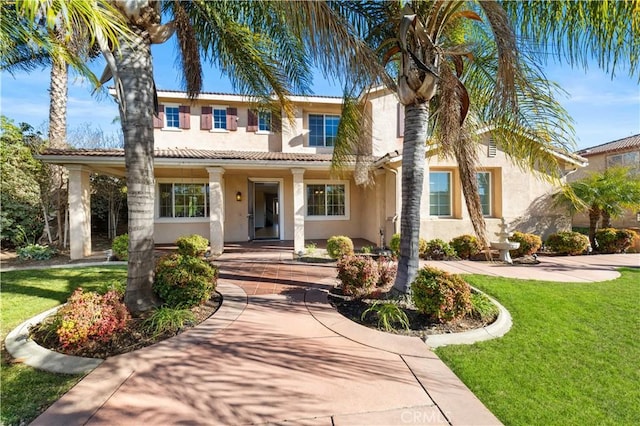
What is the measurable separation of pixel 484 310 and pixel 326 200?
32.9 feet

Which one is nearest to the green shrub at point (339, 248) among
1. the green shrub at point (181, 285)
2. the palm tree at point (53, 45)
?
the green shrub at point (181, 285)

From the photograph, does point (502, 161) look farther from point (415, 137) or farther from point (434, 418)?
point (434, 418)

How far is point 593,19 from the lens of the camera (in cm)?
322

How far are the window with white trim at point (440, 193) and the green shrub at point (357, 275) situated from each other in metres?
7.01

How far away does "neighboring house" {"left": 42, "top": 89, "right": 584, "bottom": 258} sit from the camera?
1053 cm

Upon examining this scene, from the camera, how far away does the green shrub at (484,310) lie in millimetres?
4910

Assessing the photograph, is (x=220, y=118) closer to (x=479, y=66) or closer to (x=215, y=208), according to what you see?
(x=215, y=208)

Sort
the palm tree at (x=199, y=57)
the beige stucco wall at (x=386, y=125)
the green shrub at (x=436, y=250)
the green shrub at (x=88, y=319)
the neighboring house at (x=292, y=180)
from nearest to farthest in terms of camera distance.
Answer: the green shrub at (x=88, y=319)
the palm tree at (x=199, y=57)
the green shrub at (x=436, y=250)
the neighboring house at (x=292, y=180)
the beige stucco wall at (x=386, y=125)

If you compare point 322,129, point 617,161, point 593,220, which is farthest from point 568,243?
point 617,161

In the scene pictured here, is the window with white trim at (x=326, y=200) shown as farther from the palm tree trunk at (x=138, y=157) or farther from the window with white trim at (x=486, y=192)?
the palm tree trunk at (x=138, y=157)

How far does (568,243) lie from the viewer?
10820mm

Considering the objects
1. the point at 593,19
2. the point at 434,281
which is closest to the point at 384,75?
the point at 593,19

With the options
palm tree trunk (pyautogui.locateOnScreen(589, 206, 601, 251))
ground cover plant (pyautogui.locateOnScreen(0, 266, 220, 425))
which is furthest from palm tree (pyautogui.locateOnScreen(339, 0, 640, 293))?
palm tree trunk (pyautogui.locateOnScreen(589, 206, 601, 251))

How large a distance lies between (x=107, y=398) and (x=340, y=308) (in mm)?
3717
